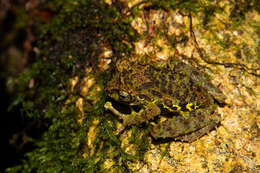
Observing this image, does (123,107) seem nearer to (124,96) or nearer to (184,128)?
(124,96)

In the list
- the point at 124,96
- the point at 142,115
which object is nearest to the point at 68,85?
the point at 124,96

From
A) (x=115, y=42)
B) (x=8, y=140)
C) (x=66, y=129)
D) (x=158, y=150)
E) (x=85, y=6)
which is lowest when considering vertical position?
(x=8, y=140)

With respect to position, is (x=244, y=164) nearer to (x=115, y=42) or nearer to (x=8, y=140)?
(x=115, y=42)

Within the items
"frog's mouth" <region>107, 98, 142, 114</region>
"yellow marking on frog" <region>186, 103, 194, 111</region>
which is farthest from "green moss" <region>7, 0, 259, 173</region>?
"yellow marking on frog" <region>186, 103, 194, 111</region>

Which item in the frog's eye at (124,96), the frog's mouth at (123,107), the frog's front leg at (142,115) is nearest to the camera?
the frog's eye at (124,96)

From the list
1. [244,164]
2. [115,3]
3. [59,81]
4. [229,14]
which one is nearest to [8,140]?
[59,81]

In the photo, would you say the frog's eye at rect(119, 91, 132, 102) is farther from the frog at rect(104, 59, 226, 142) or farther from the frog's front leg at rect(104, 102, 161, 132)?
the frog's front leg at rect(104, 102, 161, 132)

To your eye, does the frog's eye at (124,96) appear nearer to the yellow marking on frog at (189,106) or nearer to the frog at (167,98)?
the frog at (167,98)

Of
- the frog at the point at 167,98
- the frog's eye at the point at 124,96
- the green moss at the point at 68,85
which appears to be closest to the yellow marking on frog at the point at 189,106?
the frog at the point at 167,98
